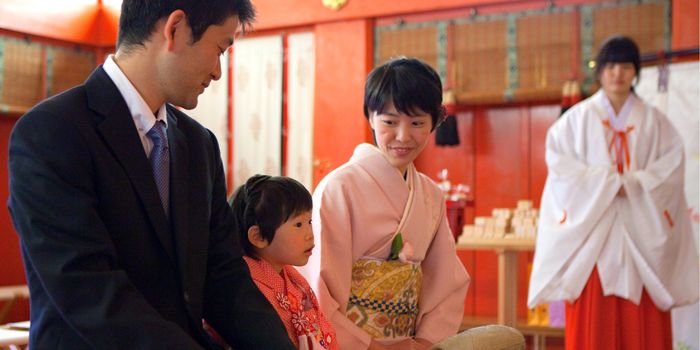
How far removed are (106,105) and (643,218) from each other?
325 cm

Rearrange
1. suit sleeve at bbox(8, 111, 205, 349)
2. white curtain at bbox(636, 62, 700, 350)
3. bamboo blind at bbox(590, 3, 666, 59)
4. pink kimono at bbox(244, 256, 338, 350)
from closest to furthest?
suit sleeve at bbox(8, 111, 205, 349)
pink kimono at bbox(244, 256, 338, 350)
white curtain at bbox(636, 62, 700, 350)
bamboo blind at bbox(590, 3, 666, 59)

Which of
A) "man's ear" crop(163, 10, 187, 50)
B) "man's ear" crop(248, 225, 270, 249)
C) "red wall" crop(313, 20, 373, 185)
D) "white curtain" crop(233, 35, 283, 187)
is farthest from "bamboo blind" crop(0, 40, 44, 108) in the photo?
"man's ear" crop(163, 10, 187, 50)

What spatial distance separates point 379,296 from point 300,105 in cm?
509

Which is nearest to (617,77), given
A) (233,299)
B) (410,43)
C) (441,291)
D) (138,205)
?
(441,291)

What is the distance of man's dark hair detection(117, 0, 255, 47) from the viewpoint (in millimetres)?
1518

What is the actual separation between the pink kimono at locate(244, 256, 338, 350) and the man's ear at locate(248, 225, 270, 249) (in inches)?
1.7

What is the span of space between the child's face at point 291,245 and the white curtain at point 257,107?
5291 millimetres

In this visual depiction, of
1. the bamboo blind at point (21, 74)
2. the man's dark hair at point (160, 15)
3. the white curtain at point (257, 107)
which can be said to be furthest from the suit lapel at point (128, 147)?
the bamboo blind at point (21, 74)

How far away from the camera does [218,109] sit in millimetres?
7664

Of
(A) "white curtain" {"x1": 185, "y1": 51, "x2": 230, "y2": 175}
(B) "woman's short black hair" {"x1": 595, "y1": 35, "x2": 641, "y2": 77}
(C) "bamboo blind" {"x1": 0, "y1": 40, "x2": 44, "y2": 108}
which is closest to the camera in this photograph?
(B) "woman's short black hair" {"x1": 595, "y1": 35, "x2": 641, "y2": 77}

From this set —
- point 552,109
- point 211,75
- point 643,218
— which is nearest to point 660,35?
point 552,109

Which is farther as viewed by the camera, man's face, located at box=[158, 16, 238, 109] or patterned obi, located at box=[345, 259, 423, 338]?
patterned obi, located at box=[345, 259, 423, 338]

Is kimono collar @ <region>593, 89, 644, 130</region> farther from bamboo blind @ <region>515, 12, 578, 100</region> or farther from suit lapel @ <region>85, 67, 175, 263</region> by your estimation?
suit lapel @ <region>85, 67, 175, 263</region>

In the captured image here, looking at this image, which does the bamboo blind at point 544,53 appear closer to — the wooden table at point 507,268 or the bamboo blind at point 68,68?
the wooden table at point 507,268
